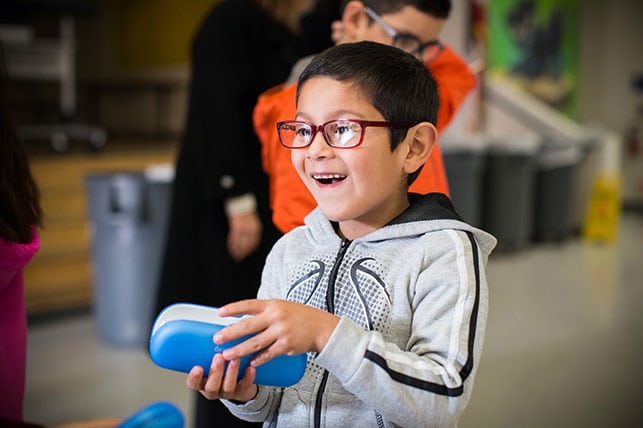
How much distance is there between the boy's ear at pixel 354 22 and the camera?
30.2 inches

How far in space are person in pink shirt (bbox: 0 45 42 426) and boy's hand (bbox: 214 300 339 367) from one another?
0.51 m

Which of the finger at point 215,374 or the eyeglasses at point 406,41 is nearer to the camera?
the finger at point 215,374

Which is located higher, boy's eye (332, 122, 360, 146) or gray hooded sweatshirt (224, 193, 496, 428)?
boy's eye (332, 122, 360, 146)

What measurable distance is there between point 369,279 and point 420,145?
128 mm

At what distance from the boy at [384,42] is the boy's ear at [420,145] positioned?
6 cm

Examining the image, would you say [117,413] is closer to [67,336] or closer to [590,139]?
[67,336]

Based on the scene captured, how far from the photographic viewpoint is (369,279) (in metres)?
0.65

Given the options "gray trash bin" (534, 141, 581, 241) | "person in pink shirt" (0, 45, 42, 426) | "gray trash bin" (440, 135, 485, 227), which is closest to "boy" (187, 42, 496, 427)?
"person in pink shirt" (0, 45, 42, 426)

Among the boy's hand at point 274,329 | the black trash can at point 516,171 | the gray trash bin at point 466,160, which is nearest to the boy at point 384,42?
the boy's hand at point 274,329

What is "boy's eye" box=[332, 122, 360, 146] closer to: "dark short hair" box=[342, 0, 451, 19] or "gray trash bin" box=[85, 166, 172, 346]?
"dark short hair" box=[342, 0, 451, 19]

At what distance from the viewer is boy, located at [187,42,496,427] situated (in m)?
0.57

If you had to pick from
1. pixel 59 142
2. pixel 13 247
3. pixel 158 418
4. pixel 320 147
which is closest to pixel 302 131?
pixel 320 147

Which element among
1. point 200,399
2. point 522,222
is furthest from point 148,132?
point 200,399

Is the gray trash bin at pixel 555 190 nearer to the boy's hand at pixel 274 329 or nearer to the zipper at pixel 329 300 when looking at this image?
the zipper at pixel 329 300
